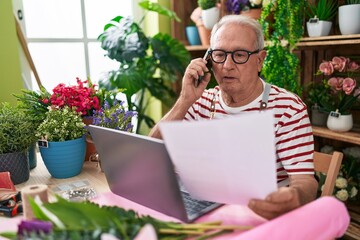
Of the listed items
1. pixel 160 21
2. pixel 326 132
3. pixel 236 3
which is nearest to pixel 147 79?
pixel 160 21

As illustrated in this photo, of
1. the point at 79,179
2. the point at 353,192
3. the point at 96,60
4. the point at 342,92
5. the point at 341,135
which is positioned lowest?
the point at 353,192

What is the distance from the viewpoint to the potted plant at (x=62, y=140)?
1212 millimetres

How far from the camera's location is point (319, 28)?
203 centimetres

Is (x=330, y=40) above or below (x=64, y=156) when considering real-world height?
above

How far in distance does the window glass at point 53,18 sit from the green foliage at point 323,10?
77.3 inches

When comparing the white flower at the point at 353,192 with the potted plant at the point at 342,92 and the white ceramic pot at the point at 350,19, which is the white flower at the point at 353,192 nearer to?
the potted plant at the point at 342,92

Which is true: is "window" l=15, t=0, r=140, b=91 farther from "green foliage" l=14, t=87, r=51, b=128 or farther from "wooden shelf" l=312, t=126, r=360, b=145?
"wooden shelf" l=312, t=126, r=360, b=145

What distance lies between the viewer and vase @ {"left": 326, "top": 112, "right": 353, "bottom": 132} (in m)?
1.99

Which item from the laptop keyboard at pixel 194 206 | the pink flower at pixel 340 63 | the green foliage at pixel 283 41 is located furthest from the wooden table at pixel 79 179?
the pink flower at pixel 340 63

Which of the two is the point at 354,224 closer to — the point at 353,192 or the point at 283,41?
the point at 353,192

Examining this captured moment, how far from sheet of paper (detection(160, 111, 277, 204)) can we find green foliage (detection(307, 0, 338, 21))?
5.57 feet

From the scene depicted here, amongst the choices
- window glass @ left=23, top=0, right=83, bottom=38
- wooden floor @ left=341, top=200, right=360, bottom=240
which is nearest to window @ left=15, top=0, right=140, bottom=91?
window glass @ left=23, top=0, right=83, bottom=38

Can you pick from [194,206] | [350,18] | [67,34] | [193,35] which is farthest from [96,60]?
[194,206]

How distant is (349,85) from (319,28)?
387 mm
